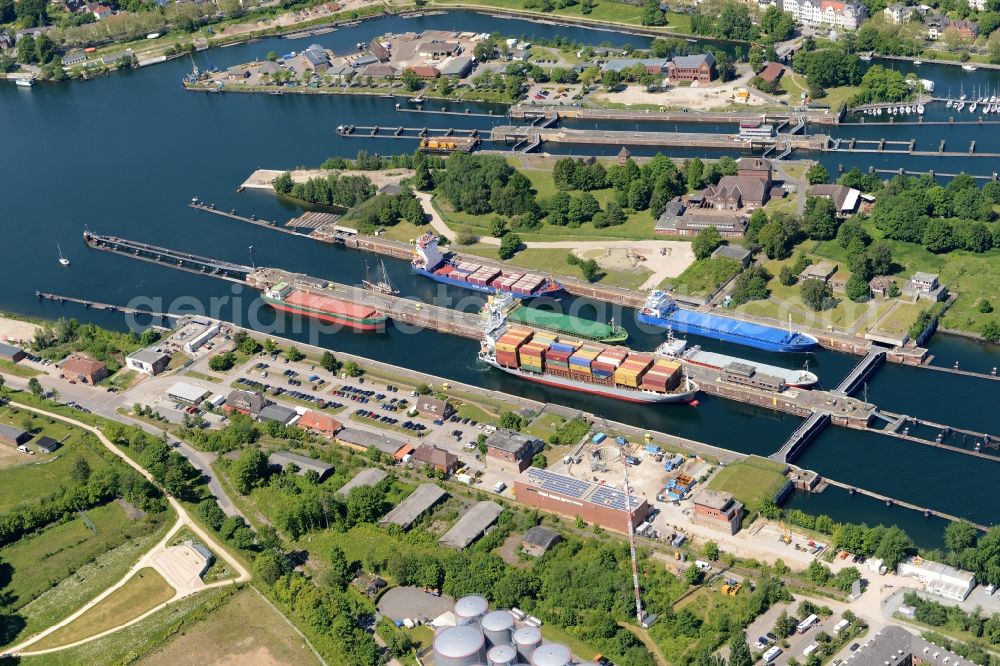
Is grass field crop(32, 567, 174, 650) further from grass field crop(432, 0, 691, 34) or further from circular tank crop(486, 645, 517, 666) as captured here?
grass field crop(432, 0, 691, 34)

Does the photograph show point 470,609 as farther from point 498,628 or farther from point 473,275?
point 473,275

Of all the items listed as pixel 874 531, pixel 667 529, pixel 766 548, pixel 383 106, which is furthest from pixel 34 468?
pixel 383 106

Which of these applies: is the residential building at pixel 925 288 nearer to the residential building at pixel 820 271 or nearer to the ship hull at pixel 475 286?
the residential building at pixel 820 271

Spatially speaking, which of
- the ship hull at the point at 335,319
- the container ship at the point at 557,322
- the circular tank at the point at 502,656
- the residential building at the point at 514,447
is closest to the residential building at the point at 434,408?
the residential building at the point at 514,447

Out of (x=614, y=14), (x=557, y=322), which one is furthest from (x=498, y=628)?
(x=614, y=14)

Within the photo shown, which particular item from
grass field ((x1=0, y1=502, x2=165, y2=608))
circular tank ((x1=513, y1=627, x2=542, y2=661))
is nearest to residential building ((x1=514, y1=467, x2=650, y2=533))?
circular tank ((x1=513, y1=627, x2=542, y2=661))
